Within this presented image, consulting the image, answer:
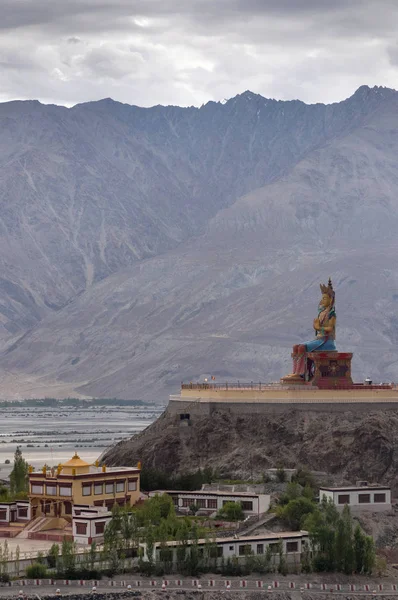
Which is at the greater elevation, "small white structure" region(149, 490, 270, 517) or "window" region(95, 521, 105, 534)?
"small white structure" region(149, 490, 270, 517)

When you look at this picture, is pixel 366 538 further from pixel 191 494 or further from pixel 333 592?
pixel 191 494

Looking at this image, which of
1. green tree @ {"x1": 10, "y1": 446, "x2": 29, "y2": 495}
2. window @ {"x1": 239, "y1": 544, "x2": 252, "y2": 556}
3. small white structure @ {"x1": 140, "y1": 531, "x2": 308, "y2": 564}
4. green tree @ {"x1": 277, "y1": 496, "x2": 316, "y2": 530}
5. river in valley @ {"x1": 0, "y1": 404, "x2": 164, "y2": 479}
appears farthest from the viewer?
river in valley @ {"x1": 0, "y1": 404, "x2": 164, "y2": 479}

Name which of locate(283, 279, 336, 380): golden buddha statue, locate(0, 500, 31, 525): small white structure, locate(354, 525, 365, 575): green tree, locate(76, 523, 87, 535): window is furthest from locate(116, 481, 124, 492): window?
locate(283, 279, 336, 380): golden buddha statue

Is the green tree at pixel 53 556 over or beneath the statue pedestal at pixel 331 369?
beneath

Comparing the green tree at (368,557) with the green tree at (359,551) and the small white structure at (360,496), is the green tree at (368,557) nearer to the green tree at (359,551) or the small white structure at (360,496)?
the green tree at (359,551)

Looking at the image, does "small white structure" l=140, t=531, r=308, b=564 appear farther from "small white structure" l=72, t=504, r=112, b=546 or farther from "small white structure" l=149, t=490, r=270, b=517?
"small white structure" l=149, t=490, r=270, b=517

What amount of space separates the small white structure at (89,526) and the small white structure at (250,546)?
4.05m

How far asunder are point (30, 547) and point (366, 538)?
14.0 m

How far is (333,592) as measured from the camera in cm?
7244

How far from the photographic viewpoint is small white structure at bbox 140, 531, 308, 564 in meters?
73.1

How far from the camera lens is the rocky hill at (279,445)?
9088 centimetres

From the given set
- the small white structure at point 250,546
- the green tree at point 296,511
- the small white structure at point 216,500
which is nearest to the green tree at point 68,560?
the small white structure at point 250,546

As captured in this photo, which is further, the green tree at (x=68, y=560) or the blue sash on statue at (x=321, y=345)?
the blue sash on statue at (x=321, y=345)

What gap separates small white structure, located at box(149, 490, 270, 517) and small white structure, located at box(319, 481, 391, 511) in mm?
2951
